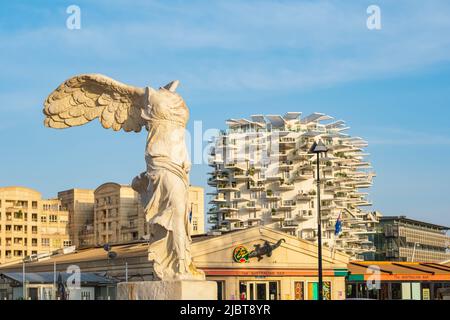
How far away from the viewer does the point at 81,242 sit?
13538 centimetres

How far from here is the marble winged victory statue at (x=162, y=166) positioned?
17.9 meters

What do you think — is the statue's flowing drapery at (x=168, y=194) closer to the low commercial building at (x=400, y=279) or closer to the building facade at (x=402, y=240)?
the low commercial building at (x=400, y=279)

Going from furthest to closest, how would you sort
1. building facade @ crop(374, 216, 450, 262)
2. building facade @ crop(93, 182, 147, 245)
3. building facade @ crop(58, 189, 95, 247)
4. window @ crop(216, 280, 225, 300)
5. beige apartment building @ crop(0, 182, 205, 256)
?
building facade @ crop(58, 189, 95, 247), building facade @ crop(93, 182, 147, 245), building facade @ crop(374, 216, 450, 262), beige apartment building @ crop(0, 182, 205, 256), window @ crop(216, 280, 225, 300)

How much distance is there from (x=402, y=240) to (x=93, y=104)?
109904 mm

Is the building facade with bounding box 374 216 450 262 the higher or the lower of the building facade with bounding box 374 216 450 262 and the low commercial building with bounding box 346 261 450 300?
the higher

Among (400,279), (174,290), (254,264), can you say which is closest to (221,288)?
(254,264)

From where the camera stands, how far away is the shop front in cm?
5238

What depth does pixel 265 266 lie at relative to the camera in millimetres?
54156

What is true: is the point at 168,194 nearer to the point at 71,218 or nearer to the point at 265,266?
the point at 265,266

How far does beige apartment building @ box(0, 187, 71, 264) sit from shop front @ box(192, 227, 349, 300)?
225 feet

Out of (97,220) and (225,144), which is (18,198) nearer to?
(97,220)

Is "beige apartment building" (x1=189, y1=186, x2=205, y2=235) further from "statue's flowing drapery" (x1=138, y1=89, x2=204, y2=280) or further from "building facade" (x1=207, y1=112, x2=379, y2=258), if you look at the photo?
"statue's flowing drapery" (x1=138, y1=89, x2=204, y2=280)

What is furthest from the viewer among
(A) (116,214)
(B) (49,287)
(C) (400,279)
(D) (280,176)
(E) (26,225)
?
(A) (116,214)

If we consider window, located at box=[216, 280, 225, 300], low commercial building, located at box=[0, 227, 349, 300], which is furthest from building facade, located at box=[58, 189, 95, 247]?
window, located at box=[216, 280, 225, 300]
